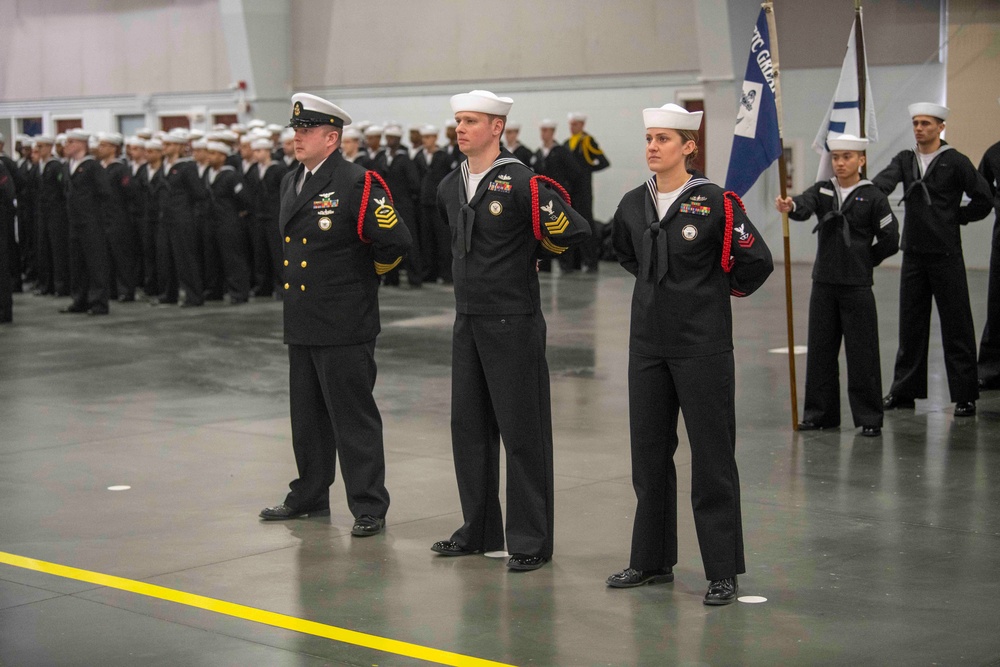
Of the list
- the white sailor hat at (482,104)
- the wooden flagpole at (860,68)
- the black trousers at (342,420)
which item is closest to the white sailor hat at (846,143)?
the wooden flagpole at (860,68)

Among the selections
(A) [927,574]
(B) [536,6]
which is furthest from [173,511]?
(B) [536,6]

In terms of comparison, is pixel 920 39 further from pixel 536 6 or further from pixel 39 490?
pixel 39 490

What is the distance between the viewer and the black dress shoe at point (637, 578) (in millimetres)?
5404

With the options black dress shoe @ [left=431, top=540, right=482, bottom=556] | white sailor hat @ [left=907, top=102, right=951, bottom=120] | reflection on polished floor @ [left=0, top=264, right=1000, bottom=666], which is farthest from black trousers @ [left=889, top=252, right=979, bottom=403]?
black dress shoe @ [left=431, top=540, right=482, bottom=556]

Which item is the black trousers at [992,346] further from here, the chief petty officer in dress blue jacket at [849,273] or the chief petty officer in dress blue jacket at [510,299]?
the chief petty officer in dress blue jacket at [510,299]

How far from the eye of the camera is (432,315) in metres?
15.4

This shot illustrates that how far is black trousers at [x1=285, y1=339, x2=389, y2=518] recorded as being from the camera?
21.0ft

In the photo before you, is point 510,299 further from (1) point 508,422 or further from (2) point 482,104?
(2) point 482,104

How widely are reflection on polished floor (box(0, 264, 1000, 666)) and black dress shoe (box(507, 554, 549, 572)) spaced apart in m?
0.05

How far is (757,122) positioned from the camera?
331 inches

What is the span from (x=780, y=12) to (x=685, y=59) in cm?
175

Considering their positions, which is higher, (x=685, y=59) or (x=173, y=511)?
(x=685, y=59)

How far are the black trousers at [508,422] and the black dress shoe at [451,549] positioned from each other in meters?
0.03

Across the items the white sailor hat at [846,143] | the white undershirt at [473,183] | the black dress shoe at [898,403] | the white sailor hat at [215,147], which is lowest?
the black dress shoe at [898,403]
